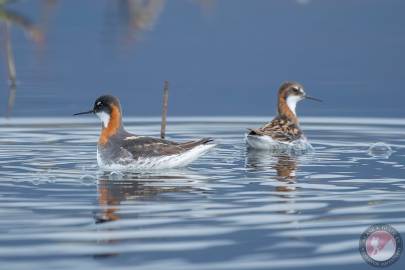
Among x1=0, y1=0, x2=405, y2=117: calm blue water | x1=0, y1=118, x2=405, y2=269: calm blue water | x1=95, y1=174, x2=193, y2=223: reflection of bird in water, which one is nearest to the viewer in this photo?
x1=0, y1=118, x2=405, y2=269: calm blue water

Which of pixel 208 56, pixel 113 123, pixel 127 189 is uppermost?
pixel 208 56

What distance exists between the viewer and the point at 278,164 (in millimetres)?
19203

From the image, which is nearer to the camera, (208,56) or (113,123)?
(113,123)

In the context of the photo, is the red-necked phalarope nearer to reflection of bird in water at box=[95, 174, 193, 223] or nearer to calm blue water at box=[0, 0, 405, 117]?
reflection of bird in water at box=[95, 174, 193, 223]

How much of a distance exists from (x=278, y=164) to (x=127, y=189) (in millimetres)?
3476

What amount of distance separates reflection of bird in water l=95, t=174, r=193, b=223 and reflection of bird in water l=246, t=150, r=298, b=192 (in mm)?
1259

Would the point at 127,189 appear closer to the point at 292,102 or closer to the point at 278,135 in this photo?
the point at 278,135

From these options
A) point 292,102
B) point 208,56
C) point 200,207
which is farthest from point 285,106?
point 208,56

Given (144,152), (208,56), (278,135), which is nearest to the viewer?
(144,152)

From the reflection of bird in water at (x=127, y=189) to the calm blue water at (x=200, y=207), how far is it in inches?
0.5

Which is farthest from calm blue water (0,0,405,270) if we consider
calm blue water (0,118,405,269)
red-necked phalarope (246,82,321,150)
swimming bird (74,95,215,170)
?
red-necked phalarope (246,82,321,150)

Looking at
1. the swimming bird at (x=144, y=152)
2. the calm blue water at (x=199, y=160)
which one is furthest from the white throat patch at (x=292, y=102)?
the swimming bird at (x=144, y=152)

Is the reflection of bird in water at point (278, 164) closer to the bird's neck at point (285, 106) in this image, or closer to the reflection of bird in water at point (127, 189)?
the reflection of bird in water at point (127, 189)

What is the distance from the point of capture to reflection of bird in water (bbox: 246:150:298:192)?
17.1 m
